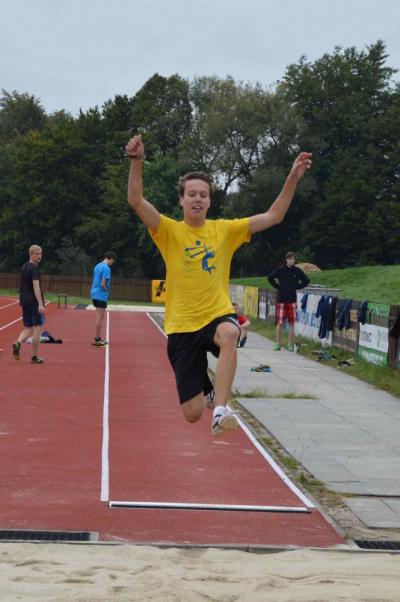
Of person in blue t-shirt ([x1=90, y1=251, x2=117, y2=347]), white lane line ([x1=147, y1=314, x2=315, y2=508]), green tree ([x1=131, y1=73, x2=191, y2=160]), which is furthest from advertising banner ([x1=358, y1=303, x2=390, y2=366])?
green tree ([x1=131, y1=73, x2=191, y2=160])

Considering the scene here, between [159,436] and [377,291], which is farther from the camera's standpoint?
[377,291]

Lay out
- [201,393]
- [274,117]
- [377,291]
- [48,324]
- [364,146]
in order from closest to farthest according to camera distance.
Result: [201,393], [48,324], [377,291], [274,117], [364,146]

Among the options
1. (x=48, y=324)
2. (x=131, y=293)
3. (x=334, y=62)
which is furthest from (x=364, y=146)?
(x=48, y=324)

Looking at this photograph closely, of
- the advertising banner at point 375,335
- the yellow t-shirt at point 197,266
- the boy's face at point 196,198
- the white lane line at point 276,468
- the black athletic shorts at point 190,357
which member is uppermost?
the boy's face at point 196,198

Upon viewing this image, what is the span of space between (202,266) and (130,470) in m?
3.34

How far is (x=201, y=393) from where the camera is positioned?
6.99 meters

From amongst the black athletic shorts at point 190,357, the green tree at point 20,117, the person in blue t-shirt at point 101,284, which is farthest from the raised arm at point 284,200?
the green tree at point 20,117

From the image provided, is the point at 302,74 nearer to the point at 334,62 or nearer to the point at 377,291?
the point at 334,62

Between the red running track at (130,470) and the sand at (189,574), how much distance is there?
0.44m

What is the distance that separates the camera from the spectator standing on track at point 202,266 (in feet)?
21.2

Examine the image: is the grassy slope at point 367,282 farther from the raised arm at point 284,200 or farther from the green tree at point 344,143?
the raised arm at point 284,200

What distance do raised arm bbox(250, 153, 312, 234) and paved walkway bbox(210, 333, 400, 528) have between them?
240 cm

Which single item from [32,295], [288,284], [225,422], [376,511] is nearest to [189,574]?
[225,422]

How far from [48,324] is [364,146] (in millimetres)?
46892
